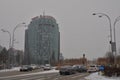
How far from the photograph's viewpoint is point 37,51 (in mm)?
145625

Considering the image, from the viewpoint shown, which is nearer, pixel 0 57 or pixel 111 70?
pixel 111 70

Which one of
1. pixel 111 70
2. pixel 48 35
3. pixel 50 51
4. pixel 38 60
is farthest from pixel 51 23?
pixel 111 70

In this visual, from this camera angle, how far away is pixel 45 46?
13750 centimetres

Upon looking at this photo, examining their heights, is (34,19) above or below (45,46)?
above

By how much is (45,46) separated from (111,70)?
10876 cm

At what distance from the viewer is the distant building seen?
12767 centimetres

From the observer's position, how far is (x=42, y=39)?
13488 cm

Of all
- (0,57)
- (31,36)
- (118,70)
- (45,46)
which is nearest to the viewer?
(118,70)

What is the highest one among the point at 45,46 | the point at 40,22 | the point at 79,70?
the point at 40,22

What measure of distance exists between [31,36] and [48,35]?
396 inches

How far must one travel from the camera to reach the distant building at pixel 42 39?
12767 cm

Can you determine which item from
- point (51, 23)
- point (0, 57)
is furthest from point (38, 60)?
point (0, 57)

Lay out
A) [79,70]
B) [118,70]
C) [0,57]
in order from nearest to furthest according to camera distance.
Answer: [118,70] < [79,70] < [0,57]

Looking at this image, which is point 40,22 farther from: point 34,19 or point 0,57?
point 0,57
